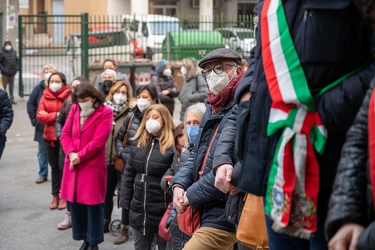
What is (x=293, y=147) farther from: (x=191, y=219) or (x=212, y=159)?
(x=191, y=219)

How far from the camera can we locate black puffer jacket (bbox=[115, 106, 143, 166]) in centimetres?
873

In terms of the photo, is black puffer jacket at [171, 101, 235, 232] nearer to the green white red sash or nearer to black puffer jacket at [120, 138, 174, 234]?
black puffer jacket at [120, 138, 174, 234]

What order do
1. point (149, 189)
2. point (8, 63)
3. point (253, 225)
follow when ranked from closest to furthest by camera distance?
point (253, 225), point (149, 189), point (8, 63)

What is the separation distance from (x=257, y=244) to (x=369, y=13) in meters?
1.83

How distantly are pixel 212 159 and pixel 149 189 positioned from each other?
2.59 metres

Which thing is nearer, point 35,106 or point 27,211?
point 27,211

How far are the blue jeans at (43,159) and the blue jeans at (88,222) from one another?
3.48 metres

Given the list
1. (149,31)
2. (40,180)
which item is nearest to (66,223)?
(40,180)

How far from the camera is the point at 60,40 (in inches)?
967

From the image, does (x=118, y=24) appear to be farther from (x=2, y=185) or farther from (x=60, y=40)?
(x=2, y=185)

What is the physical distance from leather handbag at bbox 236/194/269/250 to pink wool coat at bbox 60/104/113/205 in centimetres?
433

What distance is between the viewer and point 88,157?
8375 mm

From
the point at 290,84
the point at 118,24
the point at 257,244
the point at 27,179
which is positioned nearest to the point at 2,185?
the point at 27,179

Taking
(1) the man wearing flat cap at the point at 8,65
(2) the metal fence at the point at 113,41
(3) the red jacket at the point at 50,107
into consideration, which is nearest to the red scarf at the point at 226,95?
(3) the red jacket at the point at 50,107
